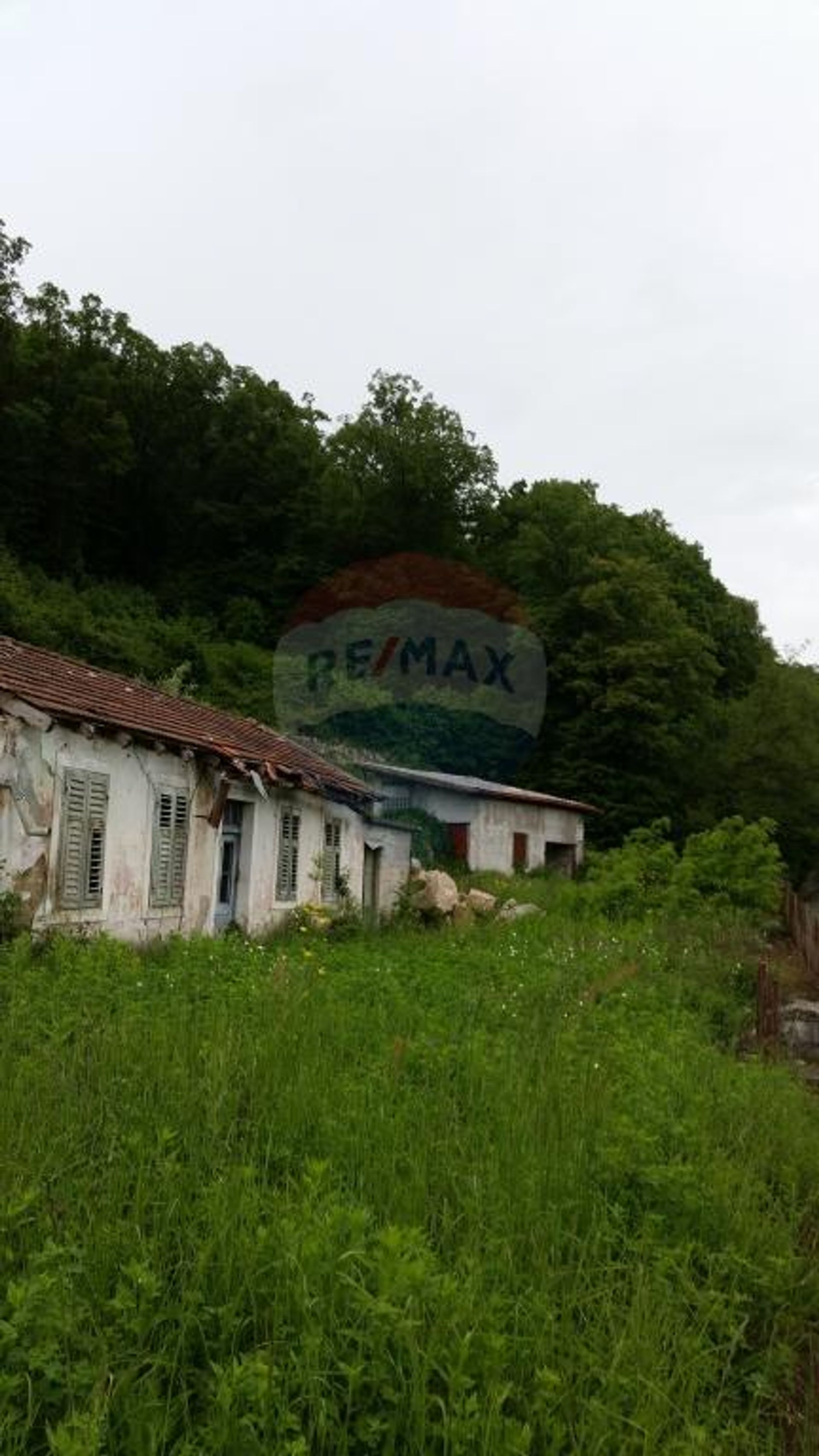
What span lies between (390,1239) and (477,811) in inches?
1029

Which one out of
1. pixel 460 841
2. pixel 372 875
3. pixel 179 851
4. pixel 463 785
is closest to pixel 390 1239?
pixel 179 851

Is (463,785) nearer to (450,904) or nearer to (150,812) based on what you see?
(450,904)

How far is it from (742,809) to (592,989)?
2751 centimetres

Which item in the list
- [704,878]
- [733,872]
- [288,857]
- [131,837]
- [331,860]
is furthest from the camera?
[331,860]

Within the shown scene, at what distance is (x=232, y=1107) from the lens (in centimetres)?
535

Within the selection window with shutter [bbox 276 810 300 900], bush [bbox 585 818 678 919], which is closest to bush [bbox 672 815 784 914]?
bush [bbox 585 818 678 919]

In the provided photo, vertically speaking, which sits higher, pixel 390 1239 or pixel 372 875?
pixel 372 875

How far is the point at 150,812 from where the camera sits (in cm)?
1375

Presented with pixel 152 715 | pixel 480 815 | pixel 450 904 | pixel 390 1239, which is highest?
pixel 152 715

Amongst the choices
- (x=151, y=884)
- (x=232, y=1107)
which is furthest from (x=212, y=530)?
(x=232, y=1107)

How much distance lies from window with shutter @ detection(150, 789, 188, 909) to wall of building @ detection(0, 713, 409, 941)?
96 millimetres

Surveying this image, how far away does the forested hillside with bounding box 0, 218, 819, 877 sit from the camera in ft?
117

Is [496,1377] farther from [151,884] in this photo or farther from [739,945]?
[739,945]

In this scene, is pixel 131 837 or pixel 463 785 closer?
pixel 131 837
